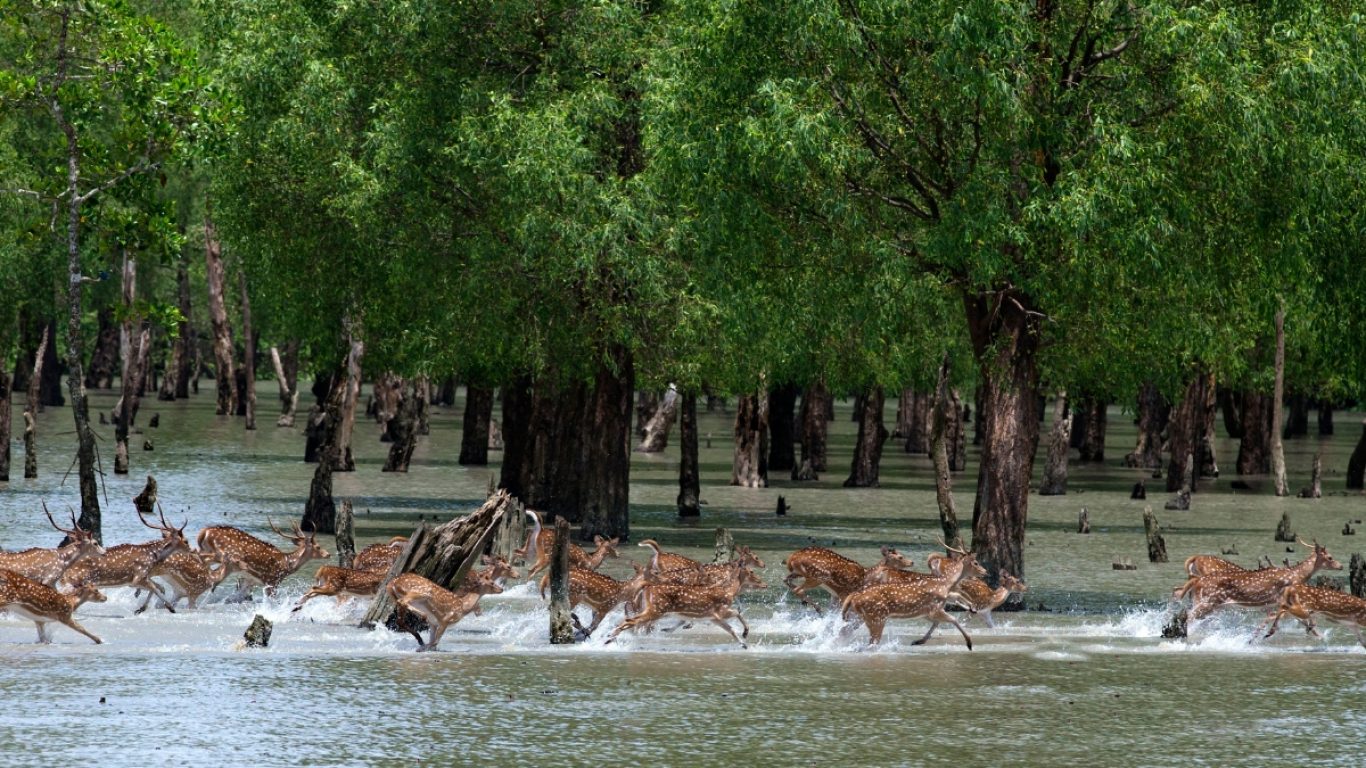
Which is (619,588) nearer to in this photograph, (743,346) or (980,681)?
(980,681)

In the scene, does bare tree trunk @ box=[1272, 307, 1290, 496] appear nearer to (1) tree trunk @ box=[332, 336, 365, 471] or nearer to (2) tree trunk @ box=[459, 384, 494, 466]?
(2) tree trunk @ box=[459, 384, 494, 466]

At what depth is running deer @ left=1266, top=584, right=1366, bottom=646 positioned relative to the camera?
68.9 feet

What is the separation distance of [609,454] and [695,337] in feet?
10.9

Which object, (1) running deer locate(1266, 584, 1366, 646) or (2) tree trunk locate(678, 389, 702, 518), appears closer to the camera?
(1) running deer locate(1266, 584, 1366, 646)

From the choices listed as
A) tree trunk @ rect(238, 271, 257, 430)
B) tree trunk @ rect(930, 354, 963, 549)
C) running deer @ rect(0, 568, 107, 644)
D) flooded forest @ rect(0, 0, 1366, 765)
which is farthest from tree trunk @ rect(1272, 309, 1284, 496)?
tree trunk @ rect(238, 271, 257, 430)

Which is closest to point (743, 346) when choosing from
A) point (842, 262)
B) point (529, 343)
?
point (529, 343)

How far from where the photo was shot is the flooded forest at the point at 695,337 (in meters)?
17.8

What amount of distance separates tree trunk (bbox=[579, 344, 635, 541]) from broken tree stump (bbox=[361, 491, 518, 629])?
1143 cm

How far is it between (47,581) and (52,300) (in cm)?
4609

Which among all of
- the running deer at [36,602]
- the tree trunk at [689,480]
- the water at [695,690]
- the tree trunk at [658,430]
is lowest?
the water at [695,690]

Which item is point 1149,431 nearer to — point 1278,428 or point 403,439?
point 1278,428

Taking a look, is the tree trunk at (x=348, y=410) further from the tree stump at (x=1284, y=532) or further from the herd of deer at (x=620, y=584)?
the herd of deer at (x=620, y=584)

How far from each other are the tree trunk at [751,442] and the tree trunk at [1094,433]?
1863cm

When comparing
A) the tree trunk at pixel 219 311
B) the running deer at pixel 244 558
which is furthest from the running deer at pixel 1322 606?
the tree trunk at pixel 219 311
